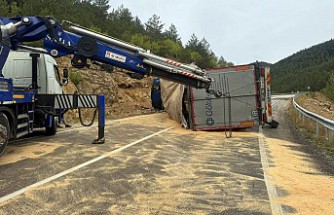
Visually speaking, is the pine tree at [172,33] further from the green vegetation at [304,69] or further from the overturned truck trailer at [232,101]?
the overturned truck trailer at [232,101]

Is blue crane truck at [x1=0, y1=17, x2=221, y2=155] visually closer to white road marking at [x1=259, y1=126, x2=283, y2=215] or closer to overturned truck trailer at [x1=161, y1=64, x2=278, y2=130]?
overturned truck trailer at [x1=161, y1=64, x2=278, y2=130]

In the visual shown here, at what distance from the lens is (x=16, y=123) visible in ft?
30.6

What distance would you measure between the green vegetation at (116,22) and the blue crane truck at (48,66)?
1872 cm

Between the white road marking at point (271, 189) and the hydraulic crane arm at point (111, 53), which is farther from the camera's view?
the hydraulic crane arm at point (111, 53)

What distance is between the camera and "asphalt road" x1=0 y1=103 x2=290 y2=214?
5.34 meters

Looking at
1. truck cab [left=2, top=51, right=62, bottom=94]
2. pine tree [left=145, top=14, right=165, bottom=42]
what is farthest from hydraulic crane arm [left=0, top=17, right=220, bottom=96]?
pine tree [left=145, top=14, right=165, bottom=42]

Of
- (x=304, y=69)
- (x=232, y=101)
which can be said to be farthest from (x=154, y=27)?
(x=304, y=69)

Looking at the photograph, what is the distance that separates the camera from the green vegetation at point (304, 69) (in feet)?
406

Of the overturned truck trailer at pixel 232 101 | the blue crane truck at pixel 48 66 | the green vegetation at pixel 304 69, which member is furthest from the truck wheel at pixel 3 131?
Answer: the green vegetation at pixel 304 69

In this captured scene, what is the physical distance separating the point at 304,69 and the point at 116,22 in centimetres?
12361

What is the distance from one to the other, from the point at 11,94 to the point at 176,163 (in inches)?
164

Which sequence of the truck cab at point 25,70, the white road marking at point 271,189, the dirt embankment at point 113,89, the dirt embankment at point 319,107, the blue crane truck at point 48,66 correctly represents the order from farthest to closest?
the dirt embankment at point 113,89 → the dirt embankment at point 319,107 → the truck cab at point 25,70 → the blue crane truck at point 48,66 → the white road marking at point 271,189

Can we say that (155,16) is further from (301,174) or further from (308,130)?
(301,174)

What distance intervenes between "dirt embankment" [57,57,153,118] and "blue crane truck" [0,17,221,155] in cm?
1008
